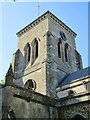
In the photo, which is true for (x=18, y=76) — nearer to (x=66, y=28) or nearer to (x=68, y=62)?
(x=68, y=62)

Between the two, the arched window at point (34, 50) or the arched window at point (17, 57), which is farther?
the arched window at point (17, 57)

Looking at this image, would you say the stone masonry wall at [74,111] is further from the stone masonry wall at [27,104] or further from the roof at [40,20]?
the roof at [40,20]

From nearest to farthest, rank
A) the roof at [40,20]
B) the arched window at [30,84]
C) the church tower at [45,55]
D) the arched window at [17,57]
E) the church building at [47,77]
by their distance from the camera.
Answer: the church building at [47,77], the church tower at [45,55], the arched window at [30,84], the roof at [40,20], the arched window at [17,57]

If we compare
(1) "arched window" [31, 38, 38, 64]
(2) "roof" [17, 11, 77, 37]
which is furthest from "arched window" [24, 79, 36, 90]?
(2) "roof" [17, 11, 77, 37]

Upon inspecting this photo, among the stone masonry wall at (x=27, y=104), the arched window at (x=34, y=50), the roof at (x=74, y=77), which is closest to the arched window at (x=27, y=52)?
Result: the arched window at (x=34, y=50)

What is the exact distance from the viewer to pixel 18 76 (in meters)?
27.9

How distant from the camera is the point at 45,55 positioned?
25.3 metres

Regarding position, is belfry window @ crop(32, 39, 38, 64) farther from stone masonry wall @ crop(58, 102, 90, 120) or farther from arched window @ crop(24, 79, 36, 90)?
stone masonry wall @ crop(58, 102, 90, 120)

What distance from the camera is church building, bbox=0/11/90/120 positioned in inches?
675

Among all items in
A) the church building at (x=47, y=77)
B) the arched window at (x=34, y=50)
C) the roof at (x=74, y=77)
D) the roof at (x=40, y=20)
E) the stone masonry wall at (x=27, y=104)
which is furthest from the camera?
the roof at (x=40, y=20)

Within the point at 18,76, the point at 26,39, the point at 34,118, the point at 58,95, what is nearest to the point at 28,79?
the point at 18,76

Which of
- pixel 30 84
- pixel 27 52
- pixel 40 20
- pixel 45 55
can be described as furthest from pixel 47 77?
pixel 40 20

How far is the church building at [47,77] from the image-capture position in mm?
17141

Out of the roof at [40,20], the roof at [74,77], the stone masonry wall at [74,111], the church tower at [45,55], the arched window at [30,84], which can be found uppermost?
the roof at [40,20]
